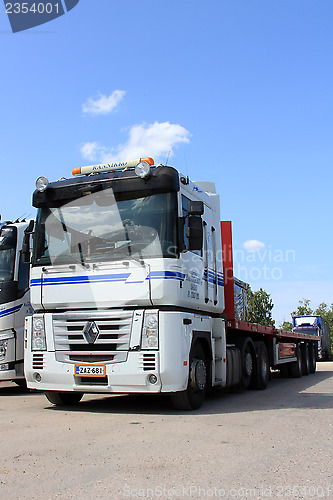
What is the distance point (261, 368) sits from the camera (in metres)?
12.1

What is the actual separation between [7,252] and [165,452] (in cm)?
674

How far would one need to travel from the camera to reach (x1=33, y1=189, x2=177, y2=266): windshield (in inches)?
295

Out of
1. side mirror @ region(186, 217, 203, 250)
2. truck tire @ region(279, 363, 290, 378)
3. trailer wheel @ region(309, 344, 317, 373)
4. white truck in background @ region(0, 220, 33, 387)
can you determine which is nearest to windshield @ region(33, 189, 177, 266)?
side mirror @ region(186, 217, 203, 250)

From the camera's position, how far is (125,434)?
606 centimetres

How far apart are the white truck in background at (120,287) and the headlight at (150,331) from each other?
14 millimetres

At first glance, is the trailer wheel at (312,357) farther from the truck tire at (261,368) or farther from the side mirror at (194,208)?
the side mirror at (194,208)

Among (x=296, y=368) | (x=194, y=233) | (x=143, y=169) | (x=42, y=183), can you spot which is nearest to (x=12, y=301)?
(x=42, y=183)

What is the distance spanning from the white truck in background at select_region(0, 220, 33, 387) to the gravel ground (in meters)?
1.69

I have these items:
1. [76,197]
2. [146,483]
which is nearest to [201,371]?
[76,197]

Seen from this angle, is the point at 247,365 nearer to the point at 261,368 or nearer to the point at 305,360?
the point at 261,368

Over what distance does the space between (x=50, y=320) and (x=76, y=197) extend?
1.91 m

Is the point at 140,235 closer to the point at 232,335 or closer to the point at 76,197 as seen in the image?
the point at 76,197

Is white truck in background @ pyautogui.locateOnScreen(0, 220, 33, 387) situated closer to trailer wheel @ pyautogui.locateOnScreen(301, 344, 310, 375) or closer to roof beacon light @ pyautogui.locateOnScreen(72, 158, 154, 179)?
roof beacon light @ pyautogui.locateOnScreen(72, 158, 154, 179)

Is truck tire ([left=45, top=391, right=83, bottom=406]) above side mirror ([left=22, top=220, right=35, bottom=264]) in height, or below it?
below
